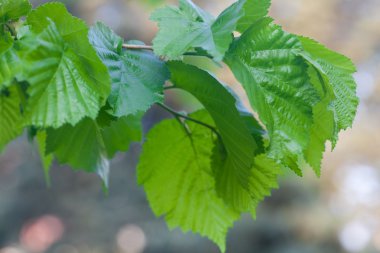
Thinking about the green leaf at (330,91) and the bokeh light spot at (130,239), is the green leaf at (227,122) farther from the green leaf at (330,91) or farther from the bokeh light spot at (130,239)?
the bokeh light spot at (130,239)

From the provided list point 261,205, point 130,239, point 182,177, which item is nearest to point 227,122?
point 182,177

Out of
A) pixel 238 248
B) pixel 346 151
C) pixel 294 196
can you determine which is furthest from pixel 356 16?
pixel 238 248

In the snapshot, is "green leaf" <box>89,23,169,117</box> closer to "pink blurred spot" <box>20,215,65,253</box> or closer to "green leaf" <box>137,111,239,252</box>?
"green leaf" <box>137,111,239,252</box>

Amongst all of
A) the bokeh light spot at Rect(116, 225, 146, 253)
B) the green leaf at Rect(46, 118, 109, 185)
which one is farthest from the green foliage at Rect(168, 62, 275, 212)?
the bokeh light spot at Rect(116, 225, 146, 253)

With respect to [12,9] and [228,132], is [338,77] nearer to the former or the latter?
[228,132]

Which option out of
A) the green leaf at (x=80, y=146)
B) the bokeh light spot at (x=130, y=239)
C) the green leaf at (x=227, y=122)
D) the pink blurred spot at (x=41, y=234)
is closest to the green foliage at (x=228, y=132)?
the green leaf at (x=227, y=122)
